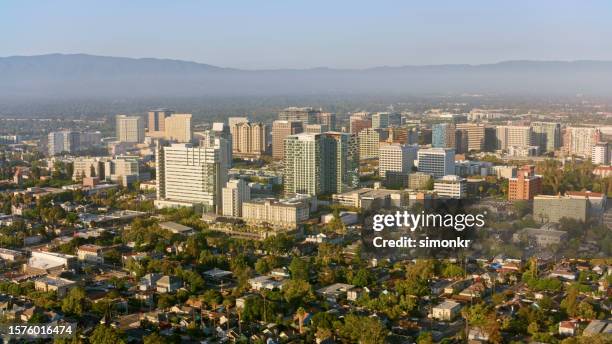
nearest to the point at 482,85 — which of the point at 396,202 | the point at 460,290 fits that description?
the point at 396,202

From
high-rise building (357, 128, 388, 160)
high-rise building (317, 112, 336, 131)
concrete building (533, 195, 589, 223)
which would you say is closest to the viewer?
concrete building (533, 195, 589, 223)

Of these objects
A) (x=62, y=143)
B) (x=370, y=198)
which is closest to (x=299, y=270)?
(x=370, y=198)

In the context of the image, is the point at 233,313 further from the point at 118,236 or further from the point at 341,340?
the point at 118,236

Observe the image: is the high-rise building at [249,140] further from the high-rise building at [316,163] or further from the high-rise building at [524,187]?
the high-rise building at [524,187]

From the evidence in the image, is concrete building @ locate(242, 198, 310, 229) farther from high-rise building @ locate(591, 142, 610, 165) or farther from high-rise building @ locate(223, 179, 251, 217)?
high-rise building @ locate(591, 142, 610, 165)

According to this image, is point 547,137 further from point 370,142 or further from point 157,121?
point 157,121

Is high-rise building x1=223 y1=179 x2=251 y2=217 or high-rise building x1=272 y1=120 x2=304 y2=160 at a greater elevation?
high-rise building x1=272 y1=120 x2=304 y2=160

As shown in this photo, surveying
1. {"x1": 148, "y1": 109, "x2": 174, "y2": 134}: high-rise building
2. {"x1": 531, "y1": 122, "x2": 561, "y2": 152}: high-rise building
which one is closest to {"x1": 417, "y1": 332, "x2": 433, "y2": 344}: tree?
{"x1": 531, "y1": 122, "x2": 561, "y2": 152}: high-rise building
